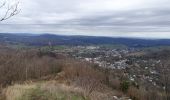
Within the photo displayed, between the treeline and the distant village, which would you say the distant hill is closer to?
the distant village

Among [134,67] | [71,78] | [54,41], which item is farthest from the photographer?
[54,41]

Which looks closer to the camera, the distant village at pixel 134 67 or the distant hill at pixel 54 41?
the distant village at pixel 134 67

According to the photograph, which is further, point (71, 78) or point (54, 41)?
point (54, 41)

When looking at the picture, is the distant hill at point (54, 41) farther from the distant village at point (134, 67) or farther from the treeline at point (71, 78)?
the treeline at point (71, 78)

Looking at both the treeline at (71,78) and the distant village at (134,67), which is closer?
the treeline at (71,78)

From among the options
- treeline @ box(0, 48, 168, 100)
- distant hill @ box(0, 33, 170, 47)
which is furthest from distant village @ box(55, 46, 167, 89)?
distant hill @ box(0, 33, 170, 47)

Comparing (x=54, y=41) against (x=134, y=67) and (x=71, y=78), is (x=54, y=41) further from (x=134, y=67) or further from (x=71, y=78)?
(x=71, y=78)

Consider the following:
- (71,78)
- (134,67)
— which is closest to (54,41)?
(134,67)

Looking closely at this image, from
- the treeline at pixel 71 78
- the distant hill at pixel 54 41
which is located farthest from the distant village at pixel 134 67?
the distant hill at pixel 54 41

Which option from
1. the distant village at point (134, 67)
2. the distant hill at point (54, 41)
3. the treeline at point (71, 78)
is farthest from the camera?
the distant hill at point (54, 41)

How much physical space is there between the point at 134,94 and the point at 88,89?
1417cm

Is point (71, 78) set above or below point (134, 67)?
above

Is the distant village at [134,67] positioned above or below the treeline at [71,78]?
below

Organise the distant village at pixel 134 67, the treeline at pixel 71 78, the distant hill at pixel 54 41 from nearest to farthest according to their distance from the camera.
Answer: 1. the treeline at pixel 71 78
2. the distant village at pixel 134 67
3. the distant hill at pixel 54 41
